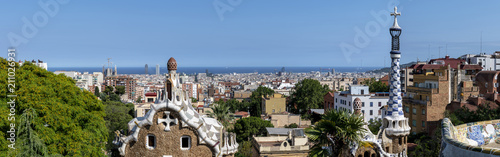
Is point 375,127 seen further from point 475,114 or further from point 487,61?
point 487,61

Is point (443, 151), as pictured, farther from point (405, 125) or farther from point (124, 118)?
→ point (124, 118)

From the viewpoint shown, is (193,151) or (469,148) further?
(193,151)

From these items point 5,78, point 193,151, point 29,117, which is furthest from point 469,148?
point 5,78

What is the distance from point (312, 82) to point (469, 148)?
240 ft

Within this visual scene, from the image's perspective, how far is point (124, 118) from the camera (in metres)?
45.3

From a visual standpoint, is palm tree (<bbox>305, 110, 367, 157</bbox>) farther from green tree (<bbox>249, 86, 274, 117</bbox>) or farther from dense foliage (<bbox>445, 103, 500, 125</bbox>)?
green tree (<bbox>249, 86, 274, 117</bbox>)

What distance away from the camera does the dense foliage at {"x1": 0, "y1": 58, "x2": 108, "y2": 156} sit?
17531mm

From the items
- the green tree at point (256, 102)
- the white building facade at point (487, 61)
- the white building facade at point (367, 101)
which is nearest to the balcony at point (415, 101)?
the white building facade at point (367, 101)

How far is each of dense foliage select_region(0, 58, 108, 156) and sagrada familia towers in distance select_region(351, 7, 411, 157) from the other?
11.7 metres

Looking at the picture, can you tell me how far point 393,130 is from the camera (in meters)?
18.9

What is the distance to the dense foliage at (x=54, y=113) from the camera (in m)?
17.5

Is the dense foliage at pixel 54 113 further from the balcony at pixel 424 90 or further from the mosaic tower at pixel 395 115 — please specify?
the balcony at pixel 424 90

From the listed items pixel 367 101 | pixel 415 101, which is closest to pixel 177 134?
pixel 415 101

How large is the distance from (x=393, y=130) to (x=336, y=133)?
3869mm
